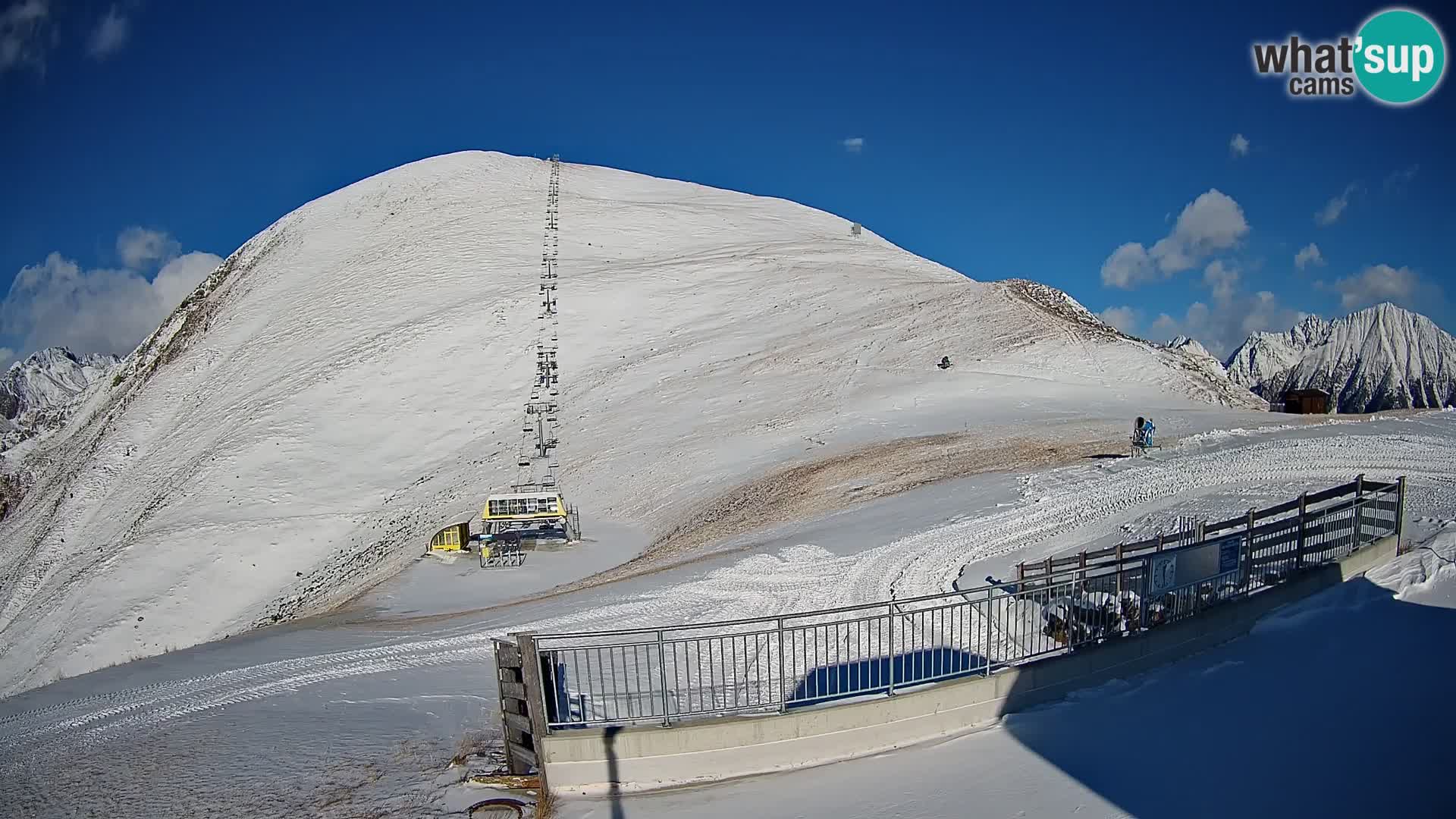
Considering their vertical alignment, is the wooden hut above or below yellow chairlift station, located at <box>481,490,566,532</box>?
above

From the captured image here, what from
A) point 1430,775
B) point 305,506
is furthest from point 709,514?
point 1430,775

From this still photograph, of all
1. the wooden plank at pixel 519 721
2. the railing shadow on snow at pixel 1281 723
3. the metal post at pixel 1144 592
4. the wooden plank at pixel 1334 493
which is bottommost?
the railing shadow on snow at pixel 1281 723

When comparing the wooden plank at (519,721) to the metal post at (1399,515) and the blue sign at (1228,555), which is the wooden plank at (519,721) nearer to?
the blue sign at (1228,555)

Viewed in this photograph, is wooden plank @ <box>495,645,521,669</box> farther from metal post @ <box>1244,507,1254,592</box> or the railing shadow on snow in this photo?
metal post @ <box>1244,507,1254,592</box>

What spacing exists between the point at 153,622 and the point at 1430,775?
31514mm

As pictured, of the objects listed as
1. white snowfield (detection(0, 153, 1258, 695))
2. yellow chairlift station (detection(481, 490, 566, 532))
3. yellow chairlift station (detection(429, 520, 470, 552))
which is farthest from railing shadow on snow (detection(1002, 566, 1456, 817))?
yellow chairlift station (detection(429, 520, 470, 552))

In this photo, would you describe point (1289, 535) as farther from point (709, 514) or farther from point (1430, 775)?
point (709, 514)

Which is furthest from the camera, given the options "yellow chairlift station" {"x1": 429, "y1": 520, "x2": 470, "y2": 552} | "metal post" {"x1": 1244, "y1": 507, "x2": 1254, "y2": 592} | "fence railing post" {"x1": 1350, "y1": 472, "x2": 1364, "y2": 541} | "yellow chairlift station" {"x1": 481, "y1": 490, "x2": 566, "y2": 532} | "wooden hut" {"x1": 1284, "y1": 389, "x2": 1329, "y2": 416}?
"wooden hut" {"x1": 1284, "y1": 389, "x2": 1329, "y2": 416}

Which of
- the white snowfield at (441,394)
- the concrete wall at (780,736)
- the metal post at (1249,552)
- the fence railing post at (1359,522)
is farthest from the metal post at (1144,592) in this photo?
the white snowfield at (441,394)

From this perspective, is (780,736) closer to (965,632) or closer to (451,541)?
(965,632)

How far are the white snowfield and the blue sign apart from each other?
64.6 ft

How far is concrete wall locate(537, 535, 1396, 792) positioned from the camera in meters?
8.54

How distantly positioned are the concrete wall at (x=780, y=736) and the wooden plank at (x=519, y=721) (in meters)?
0.44

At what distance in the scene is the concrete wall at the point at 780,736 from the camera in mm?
8539
